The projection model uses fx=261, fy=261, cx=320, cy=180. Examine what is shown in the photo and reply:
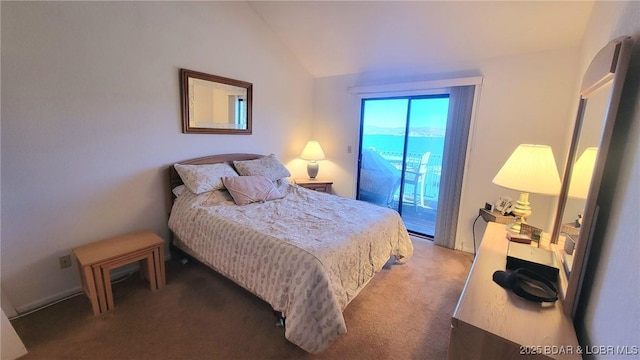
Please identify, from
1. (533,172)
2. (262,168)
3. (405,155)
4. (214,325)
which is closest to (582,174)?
(533,172)

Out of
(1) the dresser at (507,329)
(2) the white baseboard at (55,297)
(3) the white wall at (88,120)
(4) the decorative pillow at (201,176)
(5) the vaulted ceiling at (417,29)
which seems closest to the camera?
(1) the dresser at (507,329)

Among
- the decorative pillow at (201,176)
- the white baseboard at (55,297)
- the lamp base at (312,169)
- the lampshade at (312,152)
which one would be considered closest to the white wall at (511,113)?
the lampshade at (312,152)

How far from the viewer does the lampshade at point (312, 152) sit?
3.98 meters

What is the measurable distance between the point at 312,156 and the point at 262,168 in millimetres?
1011

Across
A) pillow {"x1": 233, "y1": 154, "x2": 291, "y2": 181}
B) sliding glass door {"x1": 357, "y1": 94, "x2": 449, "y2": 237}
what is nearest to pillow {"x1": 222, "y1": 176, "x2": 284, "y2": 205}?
pillow {"x1": 233, "y1": 154, "x2": 291, "y2": 181}

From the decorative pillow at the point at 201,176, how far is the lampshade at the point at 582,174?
2670 millimetres

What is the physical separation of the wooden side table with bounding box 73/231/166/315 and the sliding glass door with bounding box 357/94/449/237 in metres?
2.82

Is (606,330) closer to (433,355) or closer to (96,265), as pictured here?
(433,355)

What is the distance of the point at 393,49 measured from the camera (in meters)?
3.10

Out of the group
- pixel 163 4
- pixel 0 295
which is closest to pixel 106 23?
pixel 163 4

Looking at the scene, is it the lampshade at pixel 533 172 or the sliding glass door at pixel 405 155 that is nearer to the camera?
the lampshade at pixel 533 172

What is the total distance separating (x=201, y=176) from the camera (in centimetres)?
260

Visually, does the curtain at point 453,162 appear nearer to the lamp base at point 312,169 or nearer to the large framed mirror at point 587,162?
the large framed mirror at point 587,162

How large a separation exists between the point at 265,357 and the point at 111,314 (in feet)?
4.13
